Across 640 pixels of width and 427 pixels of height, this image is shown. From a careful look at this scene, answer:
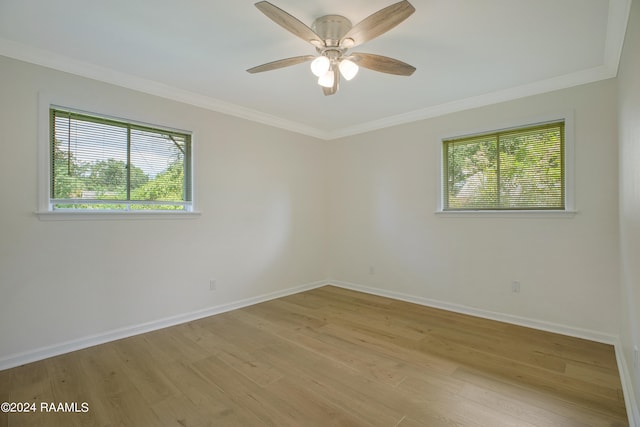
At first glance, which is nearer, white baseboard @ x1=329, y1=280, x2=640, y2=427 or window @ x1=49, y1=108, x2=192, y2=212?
white baseboard @ x1=329, y1=280, x2=640, y2=427

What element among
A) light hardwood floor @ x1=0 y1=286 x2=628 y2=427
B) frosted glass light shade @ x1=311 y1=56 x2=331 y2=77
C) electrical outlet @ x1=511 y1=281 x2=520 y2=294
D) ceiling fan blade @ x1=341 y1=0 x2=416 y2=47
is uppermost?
ceiling fan blade @ x1=341 y1=0 x2=416 y2=47

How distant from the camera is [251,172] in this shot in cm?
394

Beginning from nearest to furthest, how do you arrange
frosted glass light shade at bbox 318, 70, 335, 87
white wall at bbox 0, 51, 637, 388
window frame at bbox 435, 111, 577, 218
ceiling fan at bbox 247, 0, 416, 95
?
ceiling fan at bbox 247, 0, 416, 95, frosted glass light shade at bbox 318, 70, 335, 87, white wall at bbox 0, 51, 637, 388, window frame at bbox 435, 111, 577, 218

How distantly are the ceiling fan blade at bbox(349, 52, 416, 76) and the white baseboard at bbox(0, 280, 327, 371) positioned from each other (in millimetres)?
3024

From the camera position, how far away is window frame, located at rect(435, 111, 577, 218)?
2.87 meters

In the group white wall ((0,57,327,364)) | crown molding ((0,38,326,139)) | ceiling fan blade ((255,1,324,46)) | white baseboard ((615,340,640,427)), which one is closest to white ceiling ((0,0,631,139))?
crown molding ((0,38,326,139))

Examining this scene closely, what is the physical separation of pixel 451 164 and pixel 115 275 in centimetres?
386

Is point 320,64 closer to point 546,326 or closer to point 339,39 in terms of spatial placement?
point 339,39

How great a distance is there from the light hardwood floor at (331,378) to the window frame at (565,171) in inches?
46.6

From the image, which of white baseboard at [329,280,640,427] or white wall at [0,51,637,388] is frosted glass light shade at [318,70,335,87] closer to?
white wall at [0,51,637,388]

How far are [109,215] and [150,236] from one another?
41cm

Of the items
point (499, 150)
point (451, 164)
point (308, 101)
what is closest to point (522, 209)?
point (499, 150)

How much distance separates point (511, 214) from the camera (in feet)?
10.6

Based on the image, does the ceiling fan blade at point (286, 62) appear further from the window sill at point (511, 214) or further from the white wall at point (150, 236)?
the window sill at point (511, 214)
